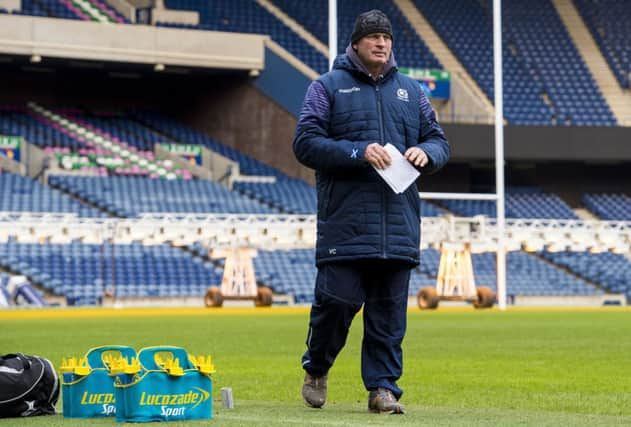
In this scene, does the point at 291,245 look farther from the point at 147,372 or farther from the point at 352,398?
the point at 147,372

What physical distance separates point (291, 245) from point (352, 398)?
23524 millimetres

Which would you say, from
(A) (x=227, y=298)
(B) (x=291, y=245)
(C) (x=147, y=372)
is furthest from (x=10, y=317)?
(C) (x=147, y=372)

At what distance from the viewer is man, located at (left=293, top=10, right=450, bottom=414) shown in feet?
19.9

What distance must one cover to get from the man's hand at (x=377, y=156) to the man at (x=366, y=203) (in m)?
0.03

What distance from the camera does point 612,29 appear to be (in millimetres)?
42344

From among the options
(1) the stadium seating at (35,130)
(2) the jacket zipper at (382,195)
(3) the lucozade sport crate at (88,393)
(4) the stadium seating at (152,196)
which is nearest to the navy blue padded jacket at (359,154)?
(2) the jacket zipper at (382,195)

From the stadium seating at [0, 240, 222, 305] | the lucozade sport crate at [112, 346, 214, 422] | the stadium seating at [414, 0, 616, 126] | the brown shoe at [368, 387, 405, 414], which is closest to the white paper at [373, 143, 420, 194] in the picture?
the brown shoe at [368, 387, 405, 414]

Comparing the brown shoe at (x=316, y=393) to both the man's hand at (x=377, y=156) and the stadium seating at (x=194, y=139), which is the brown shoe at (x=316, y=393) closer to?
the man's hand at (x=377, y=156)

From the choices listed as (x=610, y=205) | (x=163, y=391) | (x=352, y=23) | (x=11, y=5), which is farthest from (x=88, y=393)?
(x=610, y=205)

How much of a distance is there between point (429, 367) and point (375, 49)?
4.17 meters

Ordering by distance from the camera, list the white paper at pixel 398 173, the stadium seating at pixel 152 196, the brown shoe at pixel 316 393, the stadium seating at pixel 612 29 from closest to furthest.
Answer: the white paper at pixel 398 173, the brown shoe at pixel 316 393, the stadium seating at pixel 152 196, the stadium seating at pixel 612 29

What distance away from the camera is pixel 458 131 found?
37.6 m

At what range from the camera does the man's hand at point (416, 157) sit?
6.00 m

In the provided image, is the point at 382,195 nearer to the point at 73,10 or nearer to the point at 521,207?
the point at 73,10
